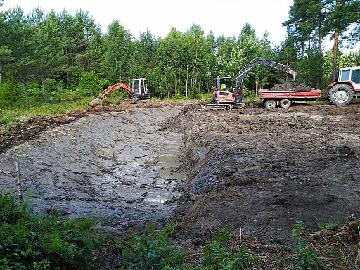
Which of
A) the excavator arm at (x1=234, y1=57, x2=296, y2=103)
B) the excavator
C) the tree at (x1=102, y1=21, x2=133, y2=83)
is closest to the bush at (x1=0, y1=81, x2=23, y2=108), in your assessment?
the tree at (x1=102, y1=21, x2=133, y2=83)

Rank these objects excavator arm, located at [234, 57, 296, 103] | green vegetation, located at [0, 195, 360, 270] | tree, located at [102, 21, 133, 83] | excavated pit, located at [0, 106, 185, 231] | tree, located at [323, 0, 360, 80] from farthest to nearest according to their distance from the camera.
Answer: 1. tree, located at [102, 21, 133, 83]
2. tree, located at [323, 0, 360, 80]
3. excavator arm, located at [234, 57, 296, 103]
4. excavated pit, located at [0, 106, 185, 231]
5. green vegetation, located at [0, 195, 360, 270]

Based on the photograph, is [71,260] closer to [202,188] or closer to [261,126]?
[202,188]

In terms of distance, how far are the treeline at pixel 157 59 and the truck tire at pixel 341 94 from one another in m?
8.00

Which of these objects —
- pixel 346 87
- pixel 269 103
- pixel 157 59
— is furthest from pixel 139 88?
pixel 346 87

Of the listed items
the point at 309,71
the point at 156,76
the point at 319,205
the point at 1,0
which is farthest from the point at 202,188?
the point at 156,76

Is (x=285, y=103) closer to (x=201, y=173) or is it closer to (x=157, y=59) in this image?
(x=201, y=173)

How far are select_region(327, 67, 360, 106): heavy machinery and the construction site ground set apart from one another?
14.6 ft

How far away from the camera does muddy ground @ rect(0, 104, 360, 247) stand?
6.89 meters

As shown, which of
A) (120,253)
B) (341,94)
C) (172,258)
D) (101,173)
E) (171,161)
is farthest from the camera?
(341,94)

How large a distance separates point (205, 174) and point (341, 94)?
16911 mm

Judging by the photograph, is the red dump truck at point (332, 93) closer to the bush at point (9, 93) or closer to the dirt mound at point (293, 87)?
the dirt mound at point (293, 87)

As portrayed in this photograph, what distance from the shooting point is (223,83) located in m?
26.8

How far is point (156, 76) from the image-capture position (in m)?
39.7

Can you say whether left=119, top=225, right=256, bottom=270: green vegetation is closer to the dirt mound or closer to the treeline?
the dirt mound
